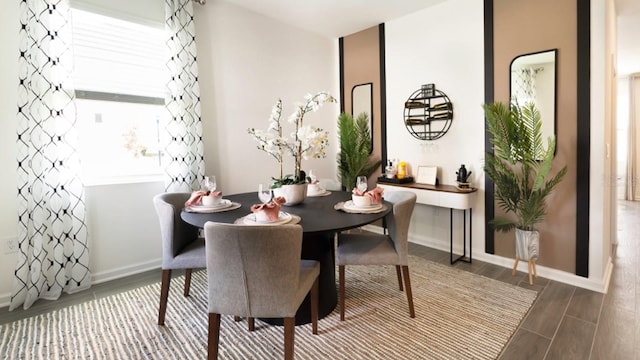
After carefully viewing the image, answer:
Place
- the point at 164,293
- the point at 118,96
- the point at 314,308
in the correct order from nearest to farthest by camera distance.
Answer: the point at 314,308
the point at 164,293
the point at 118,96

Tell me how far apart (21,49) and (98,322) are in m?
2.01

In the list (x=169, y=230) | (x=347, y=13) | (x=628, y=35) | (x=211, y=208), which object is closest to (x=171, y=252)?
(x=169, y=230)

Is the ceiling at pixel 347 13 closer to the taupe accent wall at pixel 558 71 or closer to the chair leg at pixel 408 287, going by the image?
the taupe accent wall at pixel 558 71

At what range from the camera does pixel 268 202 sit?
1882 millimetres

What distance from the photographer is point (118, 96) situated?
288 cm

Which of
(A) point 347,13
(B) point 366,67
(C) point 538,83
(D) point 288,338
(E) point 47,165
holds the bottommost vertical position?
(D) point 288,338

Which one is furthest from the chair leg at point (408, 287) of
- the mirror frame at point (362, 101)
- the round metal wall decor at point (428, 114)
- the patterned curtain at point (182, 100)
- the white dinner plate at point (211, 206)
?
→ the mirror frame at point (362, 101)

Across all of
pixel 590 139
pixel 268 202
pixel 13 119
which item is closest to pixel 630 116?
pixel 590 139

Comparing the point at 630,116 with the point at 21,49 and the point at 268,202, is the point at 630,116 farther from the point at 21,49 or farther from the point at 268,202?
the point at 21,49

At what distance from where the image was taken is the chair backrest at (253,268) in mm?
1389

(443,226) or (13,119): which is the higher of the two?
(13,119)

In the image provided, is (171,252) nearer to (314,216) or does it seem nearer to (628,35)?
(314,216)

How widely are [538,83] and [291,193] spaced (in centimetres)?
234

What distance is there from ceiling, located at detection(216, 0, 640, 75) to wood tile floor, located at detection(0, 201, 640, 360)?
268 cm
